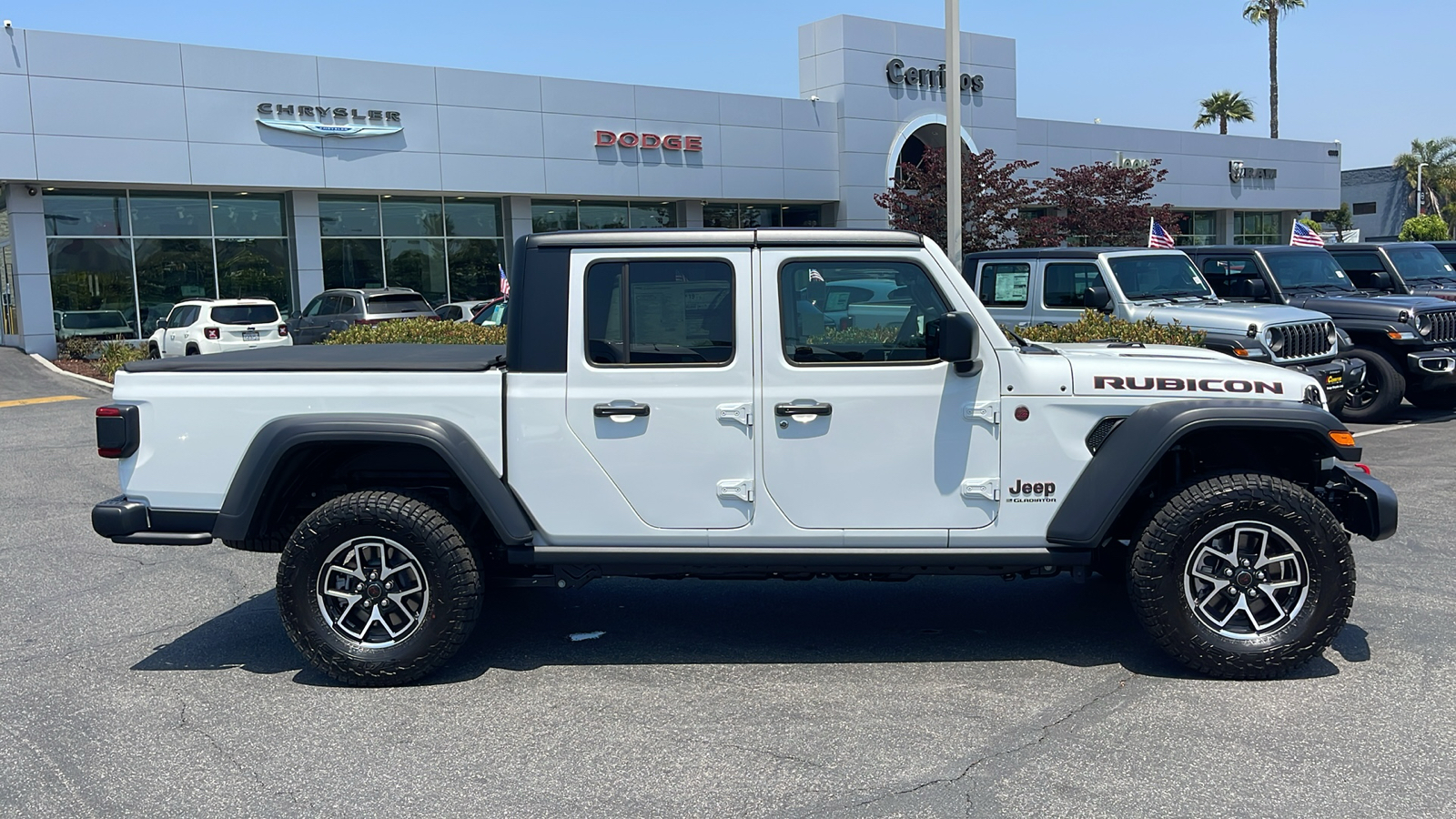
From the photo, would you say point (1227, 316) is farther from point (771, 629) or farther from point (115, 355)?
point (115, 355)

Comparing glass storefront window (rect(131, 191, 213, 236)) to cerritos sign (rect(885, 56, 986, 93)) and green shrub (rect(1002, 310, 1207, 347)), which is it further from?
green shrub (rect(1002, 310, 1207, 347))

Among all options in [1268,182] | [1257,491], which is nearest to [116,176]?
[1257,491]

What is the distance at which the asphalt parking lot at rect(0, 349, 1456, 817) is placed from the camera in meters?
4.09

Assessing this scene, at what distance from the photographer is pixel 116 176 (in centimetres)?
2414

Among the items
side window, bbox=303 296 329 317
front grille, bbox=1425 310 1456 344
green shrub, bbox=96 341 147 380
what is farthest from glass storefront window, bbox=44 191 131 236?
front grille, bbox=1425 310 1456 344

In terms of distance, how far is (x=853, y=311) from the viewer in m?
5.27

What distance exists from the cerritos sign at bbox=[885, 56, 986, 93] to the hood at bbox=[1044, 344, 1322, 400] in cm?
2925

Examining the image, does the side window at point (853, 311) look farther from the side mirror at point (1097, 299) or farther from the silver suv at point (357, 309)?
the silver suv at point (357, 309)

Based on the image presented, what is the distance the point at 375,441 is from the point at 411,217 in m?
25.3

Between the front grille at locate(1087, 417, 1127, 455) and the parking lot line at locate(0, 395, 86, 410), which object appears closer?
the front grille at locate(1087, 417, 1127, 455)

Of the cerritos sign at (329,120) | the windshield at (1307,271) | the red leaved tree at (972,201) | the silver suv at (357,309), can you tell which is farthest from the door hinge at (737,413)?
the cerritos sign at (329,120)

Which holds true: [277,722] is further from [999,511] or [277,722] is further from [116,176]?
[116,176]

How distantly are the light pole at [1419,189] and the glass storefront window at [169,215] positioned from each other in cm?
7444

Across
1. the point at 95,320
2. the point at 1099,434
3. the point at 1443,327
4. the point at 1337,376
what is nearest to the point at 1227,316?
Answer: the point at 1337,376
